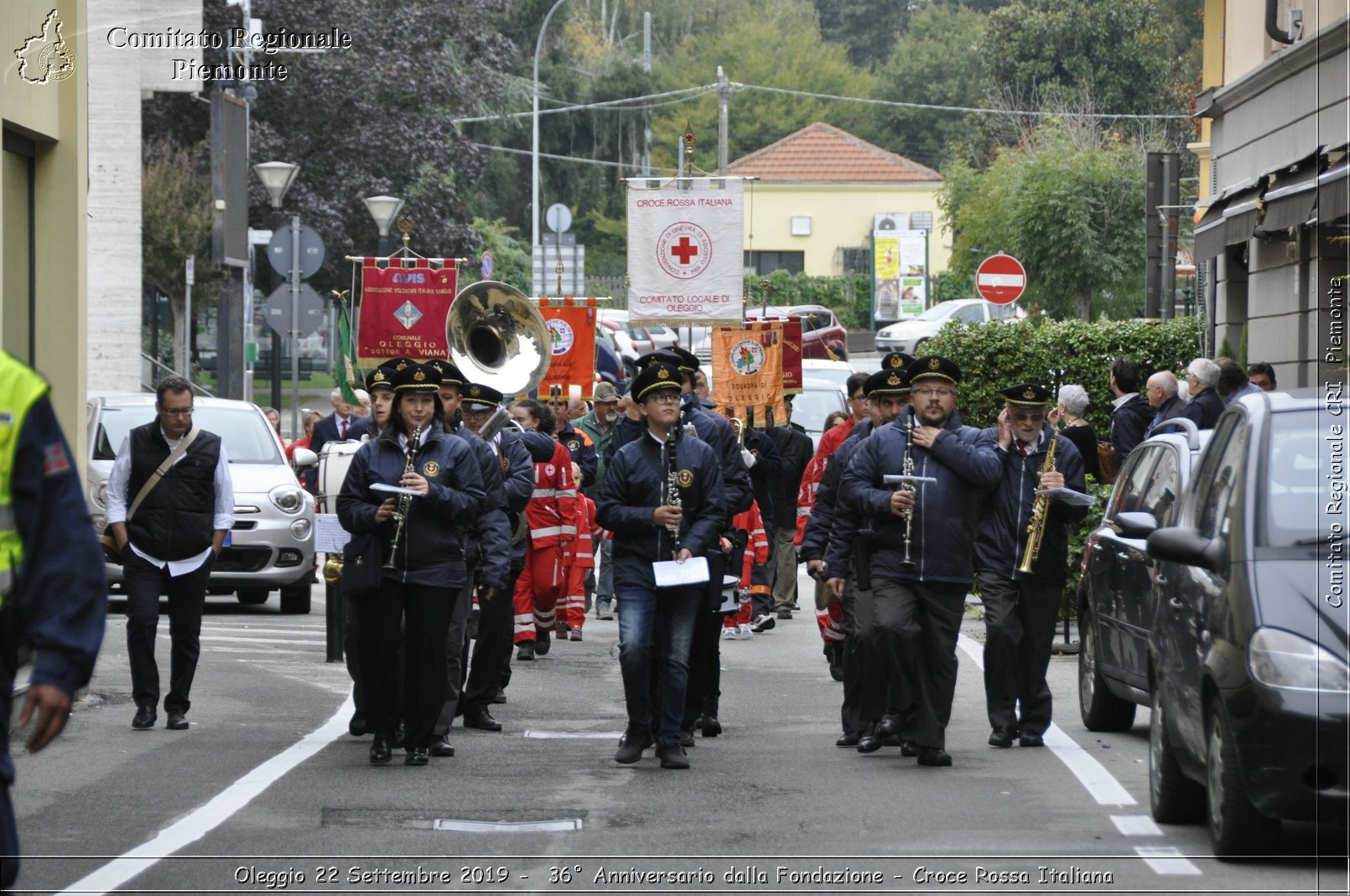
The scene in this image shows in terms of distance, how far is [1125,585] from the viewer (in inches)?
408

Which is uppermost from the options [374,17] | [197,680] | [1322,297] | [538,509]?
[374,17]

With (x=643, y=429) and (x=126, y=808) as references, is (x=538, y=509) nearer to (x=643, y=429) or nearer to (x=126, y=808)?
(x=643, y=429)

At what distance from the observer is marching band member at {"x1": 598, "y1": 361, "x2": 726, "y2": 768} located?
Result: 10195 millimetres

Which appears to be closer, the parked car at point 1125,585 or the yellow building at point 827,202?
the parked car at point 1125,585

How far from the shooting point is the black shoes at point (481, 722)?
38.0 feet

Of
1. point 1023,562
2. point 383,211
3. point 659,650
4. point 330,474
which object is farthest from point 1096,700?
point 383,211

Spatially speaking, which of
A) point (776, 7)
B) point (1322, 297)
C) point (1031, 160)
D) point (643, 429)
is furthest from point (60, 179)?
point (776, 7)

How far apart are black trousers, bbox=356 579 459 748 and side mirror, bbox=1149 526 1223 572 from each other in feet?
12.5

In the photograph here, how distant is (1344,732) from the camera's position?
6789 mm

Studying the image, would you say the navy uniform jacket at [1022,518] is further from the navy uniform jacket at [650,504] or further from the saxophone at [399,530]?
the saxophone at [399,530]

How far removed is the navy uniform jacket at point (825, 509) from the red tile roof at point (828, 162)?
203 ft

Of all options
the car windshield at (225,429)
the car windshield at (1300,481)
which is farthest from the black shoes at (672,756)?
the car windshield at (225,429)

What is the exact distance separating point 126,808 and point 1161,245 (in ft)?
63.0

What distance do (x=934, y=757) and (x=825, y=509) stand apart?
1942mm
